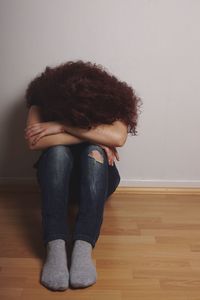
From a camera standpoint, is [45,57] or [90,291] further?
[45,57]

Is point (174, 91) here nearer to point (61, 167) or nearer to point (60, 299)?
point (61, 167)

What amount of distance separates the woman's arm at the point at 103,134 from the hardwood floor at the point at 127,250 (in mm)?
417

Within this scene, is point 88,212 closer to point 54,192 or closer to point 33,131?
point 54,192

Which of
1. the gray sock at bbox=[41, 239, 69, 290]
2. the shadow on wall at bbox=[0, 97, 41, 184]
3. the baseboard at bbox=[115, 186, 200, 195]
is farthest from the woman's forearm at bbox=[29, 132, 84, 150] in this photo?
the baseboard at bbox=[115, 186, 200, 195]

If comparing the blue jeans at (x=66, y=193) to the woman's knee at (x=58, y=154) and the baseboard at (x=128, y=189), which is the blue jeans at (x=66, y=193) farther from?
the baseboard at (x=128, y=189)

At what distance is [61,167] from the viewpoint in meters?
1.26

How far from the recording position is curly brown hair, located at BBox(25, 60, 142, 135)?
125 centimetres

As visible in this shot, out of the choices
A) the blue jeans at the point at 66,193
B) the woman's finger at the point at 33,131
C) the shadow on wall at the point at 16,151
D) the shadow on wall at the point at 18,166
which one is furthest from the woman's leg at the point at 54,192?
the shadow on wall at the point at 16,151

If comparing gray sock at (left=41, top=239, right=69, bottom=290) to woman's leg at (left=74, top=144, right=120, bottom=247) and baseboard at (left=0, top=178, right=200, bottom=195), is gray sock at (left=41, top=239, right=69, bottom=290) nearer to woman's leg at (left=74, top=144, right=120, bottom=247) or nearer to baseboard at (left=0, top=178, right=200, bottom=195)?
woman's leg at (left=74, top=144, right=120, bottom=247)

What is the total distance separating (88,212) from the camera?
1221 millimetres

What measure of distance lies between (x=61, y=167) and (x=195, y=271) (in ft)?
2.03

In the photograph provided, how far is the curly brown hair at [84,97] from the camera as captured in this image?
1246 millimetres

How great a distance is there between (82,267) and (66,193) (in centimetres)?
28

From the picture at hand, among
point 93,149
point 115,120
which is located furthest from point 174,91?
point 93,149
